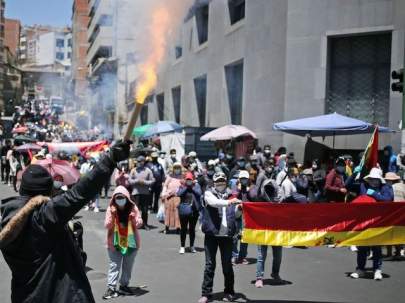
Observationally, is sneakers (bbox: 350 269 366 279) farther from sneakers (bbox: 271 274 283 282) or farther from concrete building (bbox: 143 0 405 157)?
concrete building (bbox: 143 0 405 157)

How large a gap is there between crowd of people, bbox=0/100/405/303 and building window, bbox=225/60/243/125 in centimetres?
693

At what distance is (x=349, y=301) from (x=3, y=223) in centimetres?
569

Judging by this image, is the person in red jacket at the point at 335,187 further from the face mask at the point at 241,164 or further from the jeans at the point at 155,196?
the jeans at the point at 155,196

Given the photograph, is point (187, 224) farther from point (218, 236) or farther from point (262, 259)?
point (218, 236)

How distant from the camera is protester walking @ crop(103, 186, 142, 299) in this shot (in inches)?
325

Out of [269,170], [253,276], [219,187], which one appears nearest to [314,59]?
[269,170]

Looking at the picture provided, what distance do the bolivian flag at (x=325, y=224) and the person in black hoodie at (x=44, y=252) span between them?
4733 millimetres

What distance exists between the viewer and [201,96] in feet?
102

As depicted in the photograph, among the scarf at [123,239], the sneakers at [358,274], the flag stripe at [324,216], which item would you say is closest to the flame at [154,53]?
the scarf at [123,239]

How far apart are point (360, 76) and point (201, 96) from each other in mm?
12797

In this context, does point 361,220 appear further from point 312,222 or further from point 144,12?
point 144,12

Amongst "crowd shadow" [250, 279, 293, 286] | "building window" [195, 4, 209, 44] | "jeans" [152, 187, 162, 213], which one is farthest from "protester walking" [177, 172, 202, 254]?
"building window" [195, 4, 209, 44]

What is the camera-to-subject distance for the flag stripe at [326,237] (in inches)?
321

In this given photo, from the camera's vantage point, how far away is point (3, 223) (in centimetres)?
387
